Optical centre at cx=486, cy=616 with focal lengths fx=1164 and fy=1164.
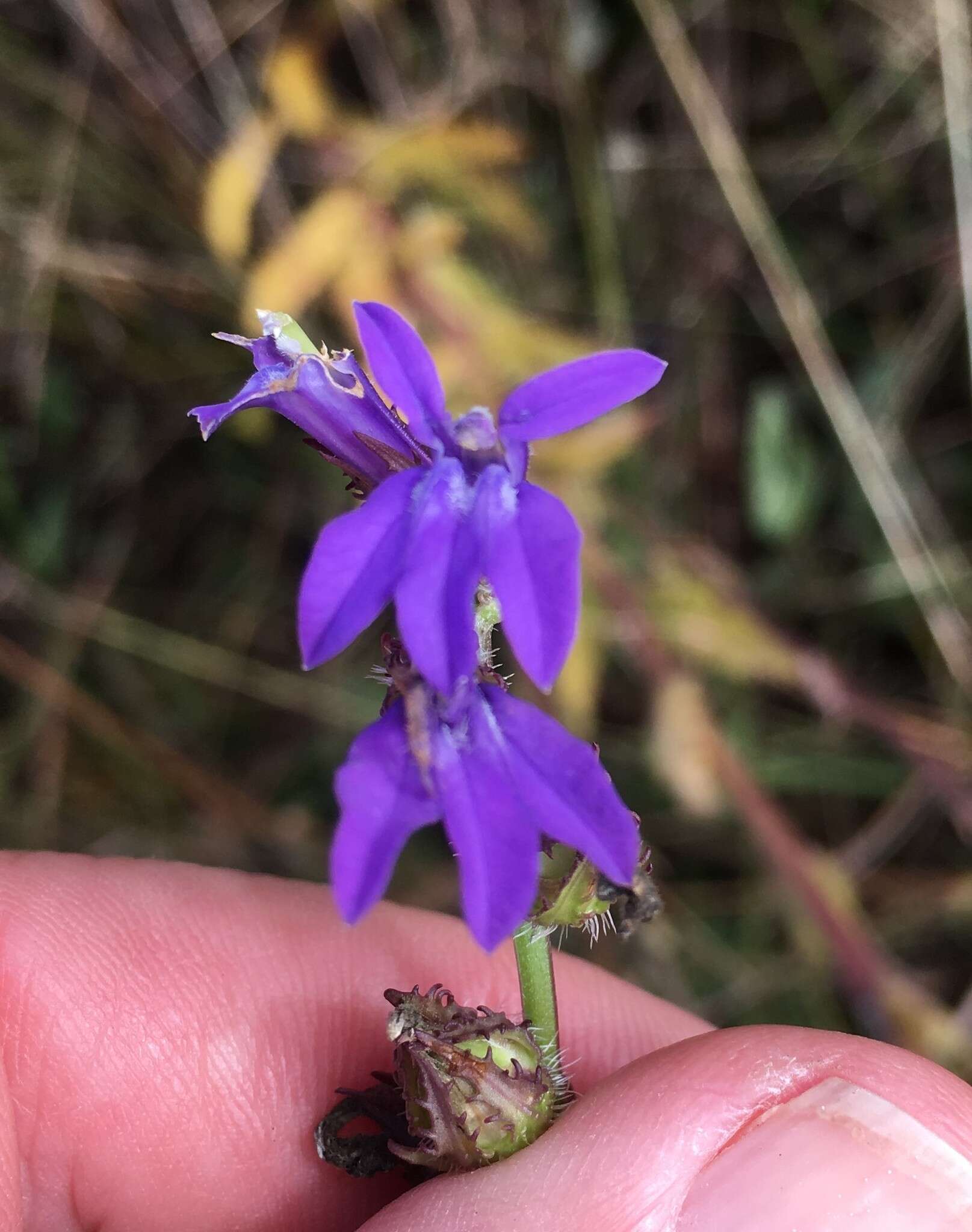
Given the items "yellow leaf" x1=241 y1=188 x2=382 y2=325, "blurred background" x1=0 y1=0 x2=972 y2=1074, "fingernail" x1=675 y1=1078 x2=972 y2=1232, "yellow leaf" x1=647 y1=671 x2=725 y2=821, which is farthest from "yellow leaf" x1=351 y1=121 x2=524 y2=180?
"fingernail" x1=675 y1=1078 x2=972 y2=1232

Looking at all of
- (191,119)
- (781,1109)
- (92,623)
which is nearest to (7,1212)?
(781,1109)

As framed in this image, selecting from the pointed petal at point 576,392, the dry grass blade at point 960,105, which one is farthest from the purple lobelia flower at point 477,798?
the dry grass blade at point 960,105

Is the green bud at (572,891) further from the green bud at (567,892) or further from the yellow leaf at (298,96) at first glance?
the yellow leaf at (298,96)

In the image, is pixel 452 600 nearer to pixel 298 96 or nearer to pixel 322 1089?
pixel 322 1089

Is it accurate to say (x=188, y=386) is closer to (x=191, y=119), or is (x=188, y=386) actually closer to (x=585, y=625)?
(x=191, y=119)

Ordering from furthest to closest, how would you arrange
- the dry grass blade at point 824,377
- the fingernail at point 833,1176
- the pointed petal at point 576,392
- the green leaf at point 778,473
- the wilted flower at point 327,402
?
the green leaf at point 778,473
the dry grass blade at point 824,377
the fingernail at point 833,1176
the wilted flower at point 327,402
the pointed petal at point 576,392

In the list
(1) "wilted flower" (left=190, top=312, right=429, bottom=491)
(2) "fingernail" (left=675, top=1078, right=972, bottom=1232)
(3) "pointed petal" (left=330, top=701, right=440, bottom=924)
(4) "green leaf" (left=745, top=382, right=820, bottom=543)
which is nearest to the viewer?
(3) "pointed petal" (left=330, top=701, right=440, bottom=924)

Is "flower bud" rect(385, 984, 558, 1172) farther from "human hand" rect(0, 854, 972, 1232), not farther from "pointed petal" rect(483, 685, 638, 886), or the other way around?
"pointed petal" rect(483, 685, 638, 886)

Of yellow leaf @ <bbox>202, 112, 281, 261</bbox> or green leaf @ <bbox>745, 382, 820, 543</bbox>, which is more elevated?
yellow leaf @ <bbox>202, 112, 281, 261</bbox>
